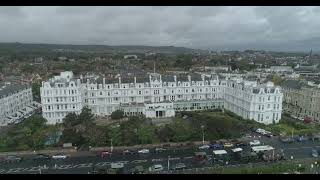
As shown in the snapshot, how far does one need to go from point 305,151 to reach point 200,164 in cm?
349

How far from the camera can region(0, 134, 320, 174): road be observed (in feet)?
29.4

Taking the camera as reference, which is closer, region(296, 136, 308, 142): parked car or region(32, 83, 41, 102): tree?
region(296, 136, 308, 142): parked car

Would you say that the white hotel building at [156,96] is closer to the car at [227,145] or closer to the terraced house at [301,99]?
the terraced house at [301,99]

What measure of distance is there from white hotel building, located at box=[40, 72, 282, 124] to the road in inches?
147

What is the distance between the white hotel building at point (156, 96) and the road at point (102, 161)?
3.75 m

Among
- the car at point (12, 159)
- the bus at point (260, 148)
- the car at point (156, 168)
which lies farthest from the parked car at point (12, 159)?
the bus at point (260, 148)

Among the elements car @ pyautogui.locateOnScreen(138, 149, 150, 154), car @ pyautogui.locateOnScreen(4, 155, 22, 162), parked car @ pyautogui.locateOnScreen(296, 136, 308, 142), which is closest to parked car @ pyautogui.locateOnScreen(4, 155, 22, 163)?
car @ pyautogui.locateOnScreen(4, 155, 22, 162)

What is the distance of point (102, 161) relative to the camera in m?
9.59

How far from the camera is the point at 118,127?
12.6 metres

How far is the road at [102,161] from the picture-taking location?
8953 millimetres

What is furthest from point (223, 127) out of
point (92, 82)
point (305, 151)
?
point (92, 82)

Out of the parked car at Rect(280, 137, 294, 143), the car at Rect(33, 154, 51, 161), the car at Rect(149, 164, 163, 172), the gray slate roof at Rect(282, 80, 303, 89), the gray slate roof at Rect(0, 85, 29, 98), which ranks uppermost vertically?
the gray slate roof at Rect(282, 80, 303, 89)

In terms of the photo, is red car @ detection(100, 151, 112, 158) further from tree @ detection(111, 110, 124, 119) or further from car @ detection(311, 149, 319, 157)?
car @ detection(311, 149, 319, 157)

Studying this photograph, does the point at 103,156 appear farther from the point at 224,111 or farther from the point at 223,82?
the point at 223,82
